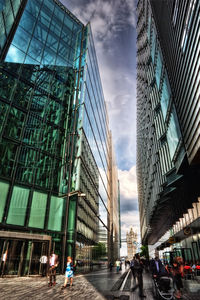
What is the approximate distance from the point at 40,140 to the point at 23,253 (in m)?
11.7

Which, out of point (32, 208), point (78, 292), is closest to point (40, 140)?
point (32, 208)

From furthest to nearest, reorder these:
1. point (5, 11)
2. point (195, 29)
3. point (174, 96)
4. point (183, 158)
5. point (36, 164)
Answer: point (36, 164) < point (5, 11) < point (174, 96) < point (183, 158) < point (195, 29)

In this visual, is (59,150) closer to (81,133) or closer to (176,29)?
(81,133)

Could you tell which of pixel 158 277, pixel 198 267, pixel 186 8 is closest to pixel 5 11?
pixel 186 8

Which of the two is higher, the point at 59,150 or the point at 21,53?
the point at 21,53

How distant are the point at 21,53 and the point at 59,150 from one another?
→ 12850mm

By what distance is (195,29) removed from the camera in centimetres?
767

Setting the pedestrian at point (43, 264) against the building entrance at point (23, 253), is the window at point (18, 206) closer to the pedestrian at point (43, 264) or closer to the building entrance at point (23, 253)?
the building entrance at point (23, 253)

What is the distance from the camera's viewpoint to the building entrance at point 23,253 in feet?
55.0

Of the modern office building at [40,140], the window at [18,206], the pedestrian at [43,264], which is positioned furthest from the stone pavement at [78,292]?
the modern office building at [40,140]

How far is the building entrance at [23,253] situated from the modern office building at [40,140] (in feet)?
0.25

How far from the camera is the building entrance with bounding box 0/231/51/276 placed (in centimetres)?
1675

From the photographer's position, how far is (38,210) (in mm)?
20750

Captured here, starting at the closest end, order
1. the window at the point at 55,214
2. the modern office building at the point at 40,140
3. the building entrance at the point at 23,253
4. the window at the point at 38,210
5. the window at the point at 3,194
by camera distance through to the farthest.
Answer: the building entrance at the point at 23,253 → the window at the point at 3,194 → the modern office building at the point at 40,140 → the window at the point at 38,210 → the window at the point at 55,214
